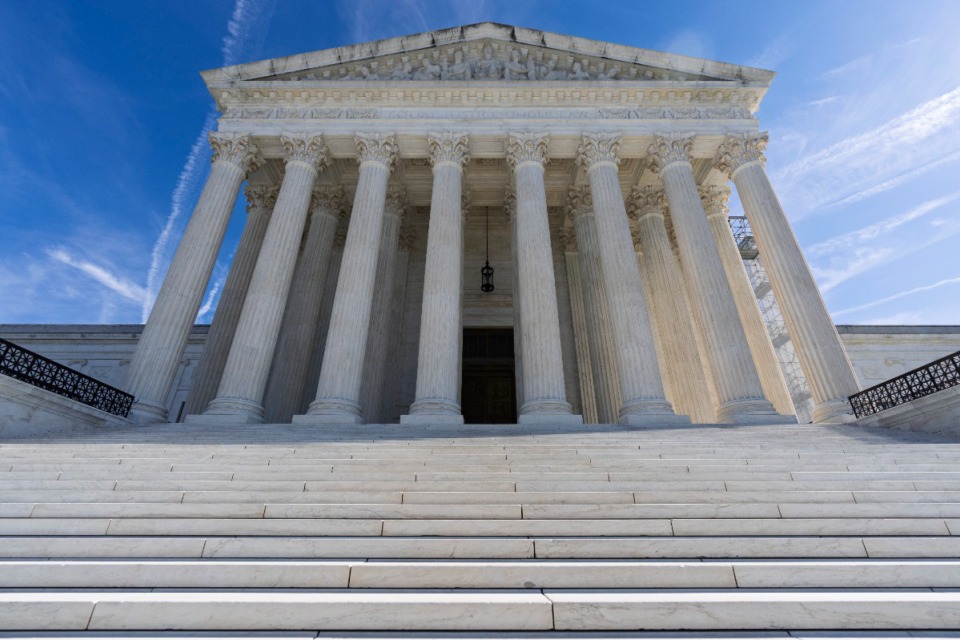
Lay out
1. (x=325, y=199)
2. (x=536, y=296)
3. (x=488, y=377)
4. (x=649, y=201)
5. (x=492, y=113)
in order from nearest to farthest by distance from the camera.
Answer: (x=536, y=296) < (x=492, y=113) < (x=325, y=199) < (x=649, y=201) < (x=488, y=377)

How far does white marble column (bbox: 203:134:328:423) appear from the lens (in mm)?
15180

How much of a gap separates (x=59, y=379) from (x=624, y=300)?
18.1 m

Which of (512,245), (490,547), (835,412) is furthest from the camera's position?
(512,245)

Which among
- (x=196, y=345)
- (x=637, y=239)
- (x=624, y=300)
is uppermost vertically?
(x=637, y=239)

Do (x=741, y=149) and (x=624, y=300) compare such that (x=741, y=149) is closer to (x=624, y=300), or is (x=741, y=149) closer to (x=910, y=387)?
(x=624, y=300)

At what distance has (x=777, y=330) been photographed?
3256 centimetres

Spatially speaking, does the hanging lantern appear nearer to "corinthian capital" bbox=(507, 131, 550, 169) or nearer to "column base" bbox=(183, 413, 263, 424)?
"corinthian capital" bbox=(507, 131, 550, 169)

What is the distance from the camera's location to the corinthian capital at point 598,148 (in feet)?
64.6

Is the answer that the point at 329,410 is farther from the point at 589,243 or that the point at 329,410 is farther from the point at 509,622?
the point at 589,243

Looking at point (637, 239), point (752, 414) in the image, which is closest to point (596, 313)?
point (637, 239)

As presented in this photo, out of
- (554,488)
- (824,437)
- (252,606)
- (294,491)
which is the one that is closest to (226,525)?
(294,491)

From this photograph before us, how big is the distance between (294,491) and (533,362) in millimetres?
9854

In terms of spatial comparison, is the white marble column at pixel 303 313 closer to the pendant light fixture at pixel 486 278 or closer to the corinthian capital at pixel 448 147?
the corinthian capital at pixel 448 147

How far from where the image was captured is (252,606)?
146 inches
